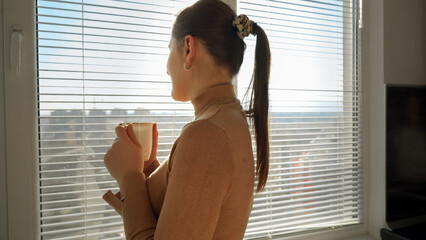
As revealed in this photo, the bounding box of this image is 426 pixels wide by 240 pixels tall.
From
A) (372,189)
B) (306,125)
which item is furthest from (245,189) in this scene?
(372,189)

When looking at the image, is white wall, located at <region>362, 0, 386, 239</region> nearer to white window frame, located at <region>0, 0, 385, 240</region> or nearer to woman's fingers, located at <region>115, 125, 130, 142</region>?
woman's fingers, located at <region>115, 125, 130, 142</region>

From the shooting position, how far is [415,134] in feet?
6.39

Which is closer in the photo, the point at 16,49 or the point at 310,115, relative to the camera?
the point at 16,49

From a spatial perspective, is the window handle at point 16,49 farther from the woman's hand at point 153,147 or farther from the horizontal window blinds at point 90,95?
the woman's hand at point 153,147

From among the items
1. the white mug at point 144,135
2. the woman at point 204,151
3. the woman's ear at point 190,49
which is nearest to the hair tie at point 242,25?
the woman at point 204,151

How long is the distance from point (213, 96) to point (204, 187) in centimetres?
25

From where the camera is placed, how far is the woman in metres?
0.63

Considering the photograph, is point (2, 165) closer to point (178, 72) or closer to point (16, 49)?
point (16, 49)

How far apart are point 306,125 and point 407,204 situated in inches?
32.9

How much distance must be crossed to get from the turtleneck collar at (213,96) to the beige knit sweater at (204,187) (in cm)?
1

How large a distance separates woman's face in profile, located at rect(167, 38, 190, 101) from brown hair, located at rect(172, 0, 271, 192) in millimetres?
25

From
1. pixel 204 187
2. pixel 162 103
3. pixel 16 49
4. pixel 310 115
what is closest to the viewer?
pixel 204 187

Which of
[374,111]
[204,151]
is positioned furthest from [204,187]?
[374,111]

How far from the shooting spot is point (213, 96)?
0.78 meters
